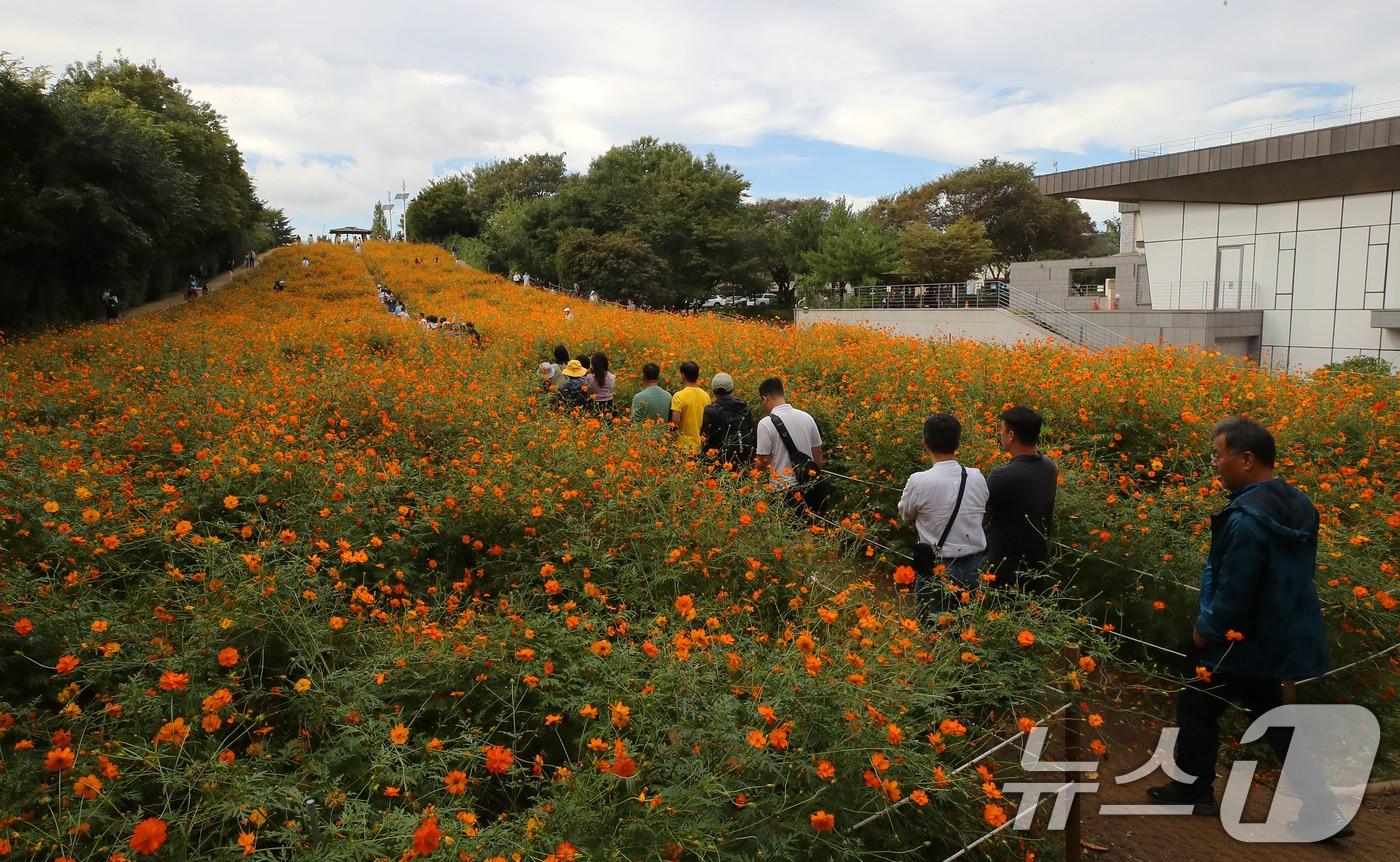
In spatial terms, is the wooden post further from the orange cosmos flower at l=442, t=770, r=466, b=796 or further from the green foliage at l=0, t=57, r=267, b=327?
the green foliage at l=0, t=57, r=267, b=327

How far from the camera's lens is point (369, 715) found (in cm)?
253

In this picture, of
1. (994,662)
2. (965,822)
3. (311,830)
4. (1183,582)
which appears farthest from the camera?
(1183,582)

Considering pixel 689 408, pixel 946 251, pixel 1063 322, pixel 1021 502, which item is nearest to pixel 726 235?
pixel 946 251

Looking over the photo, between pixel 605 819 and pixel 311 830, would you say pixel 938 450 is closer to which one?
pixel 605 819

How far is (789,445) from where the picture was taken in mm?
5289

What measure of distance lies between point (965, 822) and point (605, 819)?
3.61 feet

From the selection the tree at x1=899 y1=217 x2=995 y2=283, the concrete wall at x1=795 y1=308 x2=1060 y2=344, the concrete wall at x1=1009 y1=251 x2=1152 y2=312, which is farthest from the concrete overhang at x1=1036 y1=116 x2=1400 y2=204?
the tree at x1=899 y1=217 x2=995 y2=283

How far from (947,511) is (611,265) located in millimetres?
33943

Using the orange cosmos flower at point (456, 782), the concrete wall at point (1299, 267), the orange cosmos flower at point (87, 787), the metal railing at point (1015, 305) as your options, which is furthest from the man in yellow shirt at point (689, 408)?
the concrete wall at point (1299, 267)

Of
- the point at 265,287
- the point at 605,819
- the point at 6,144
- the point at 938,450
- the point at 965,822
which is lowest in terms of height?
the point at 965,822

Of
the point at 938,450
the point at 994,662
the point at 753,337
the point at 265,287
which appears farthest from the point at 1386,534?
the point at 265,287

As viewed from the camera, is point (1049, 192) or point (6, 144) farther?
point (1049, 192)

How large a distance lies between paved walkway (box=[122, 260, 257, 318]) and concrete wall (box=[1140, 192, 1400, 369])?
2821cm

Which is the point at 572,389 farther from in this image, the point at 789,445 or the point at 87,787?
the point at 87,787
